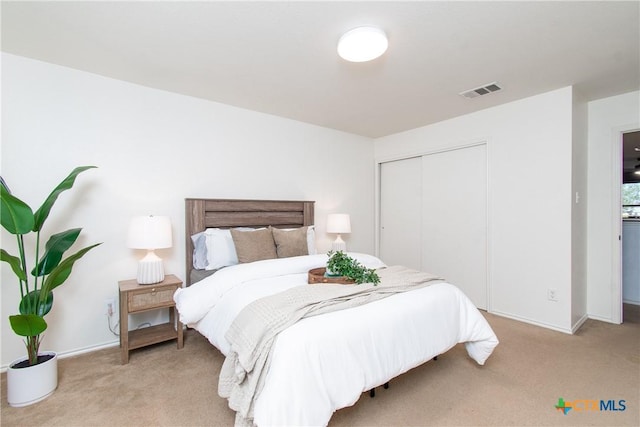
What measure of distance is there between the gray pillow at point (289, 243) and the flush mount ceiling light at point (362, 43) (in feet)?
5.63

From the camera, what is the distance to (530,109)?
3059mm

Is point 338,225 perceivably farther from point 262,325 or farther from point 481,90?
point 262,325

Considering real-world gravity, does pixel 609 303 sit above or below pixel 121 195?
below

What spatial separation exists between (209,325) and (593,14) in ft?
10.1

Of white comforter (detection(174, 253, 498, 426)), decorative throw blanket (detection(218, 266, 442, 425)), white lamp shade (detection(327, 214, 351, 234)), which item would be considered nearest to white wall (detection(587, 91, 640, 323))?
white comforter (detection(174, 253, 498, 426))

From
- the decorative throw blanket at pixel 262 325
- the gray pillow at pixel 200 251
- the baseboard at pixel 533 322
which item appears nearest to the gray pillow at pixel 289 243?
the gray pillow at pixel 200 251

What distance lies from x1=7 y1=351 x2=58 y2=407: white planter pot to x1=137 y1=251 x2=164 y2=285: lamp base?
0.73 m

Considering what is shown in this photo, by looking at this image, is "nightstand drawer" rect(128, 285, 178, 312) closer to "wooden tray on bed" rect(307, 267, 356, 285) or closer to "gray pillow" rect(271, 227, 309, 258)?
"gray pillow" rect(271, 227, 309, 258)

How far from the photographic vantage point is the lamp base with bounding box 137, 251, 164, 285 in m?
2.41

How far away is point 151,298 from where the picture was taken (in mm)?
2389

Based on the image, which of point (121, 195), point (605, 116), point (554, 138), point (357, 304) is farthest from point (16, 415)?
point (605, 116)

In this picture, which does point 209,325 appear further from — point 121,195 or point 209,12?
point 209,12

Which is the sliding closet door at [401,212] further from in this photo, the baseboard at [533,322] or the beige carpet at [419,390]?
the beige carpet at [419,390]

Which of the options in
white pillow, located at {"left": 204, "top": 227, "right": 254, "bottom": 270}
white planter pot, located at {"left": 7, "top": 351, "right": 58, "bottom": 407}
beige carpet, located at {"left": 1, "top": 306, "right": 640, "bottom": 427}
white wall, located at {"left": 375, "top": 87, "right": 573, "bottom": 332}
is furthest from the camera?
white wall, located at {"left": 375, "top": 87, "right": 573, "bottom": 332}
